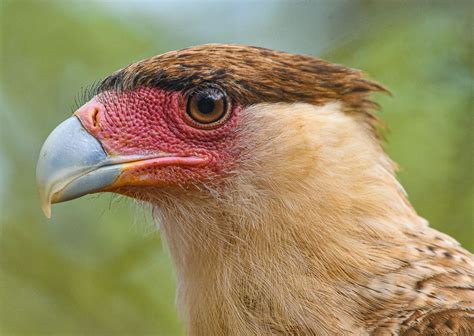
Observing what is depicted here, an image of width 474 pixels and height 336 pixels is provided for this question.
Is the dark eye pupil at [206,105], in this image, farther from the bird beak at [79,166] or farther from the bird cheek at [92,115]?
the bird cheek at [92,115]

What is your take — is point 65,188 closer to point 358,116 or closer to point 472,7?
point 358,116

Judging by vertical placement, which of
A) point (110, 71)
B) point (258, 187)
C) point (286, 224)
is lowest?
point (286, 224)

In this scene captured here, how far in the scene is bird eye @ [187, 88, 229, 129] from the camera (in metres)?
3.08

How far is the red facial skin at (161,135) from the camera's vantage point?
9.87ft

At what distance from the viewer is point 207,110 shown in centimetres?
310

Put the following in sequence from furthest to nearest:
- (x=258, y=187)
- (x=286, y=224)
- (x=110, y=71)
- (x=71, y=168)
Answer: (x=110, y=71)
(x=258, y=187)
(x=286, y=224)
(x=71, y=168)

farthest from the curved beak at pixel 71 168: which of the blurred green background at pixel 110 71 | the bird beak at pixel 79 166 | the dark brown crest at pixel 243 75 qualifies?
Answer: the blurred green background at pixel 110 71

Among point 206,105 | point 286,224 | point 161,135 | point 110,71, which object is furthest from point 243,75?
point 110,71

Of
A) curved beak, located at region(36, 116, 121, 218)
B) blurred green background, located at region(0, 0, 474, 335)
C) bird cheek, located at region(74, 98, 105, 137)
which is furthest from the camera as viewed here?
blurred green background, located at region(0, 0, 474, 335)

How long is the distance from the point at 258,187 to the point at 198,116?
1.28ft

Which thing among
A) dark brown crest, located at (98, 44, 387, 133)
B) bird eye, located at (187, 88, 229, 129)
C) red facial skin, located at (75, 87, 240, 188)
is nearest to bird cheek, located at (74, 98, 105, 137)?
red facial skin, located at (75, 87, 240, 188)

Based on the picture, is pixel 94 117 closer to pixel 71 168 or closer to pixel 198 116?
pixel 71 168

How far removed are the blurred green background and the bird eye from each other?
1.13 meters

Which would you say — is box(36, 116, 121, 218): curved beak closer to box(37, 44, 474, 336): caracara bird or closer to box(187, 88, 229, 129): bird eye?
box(37, 44, 474, 336): caracara bird
